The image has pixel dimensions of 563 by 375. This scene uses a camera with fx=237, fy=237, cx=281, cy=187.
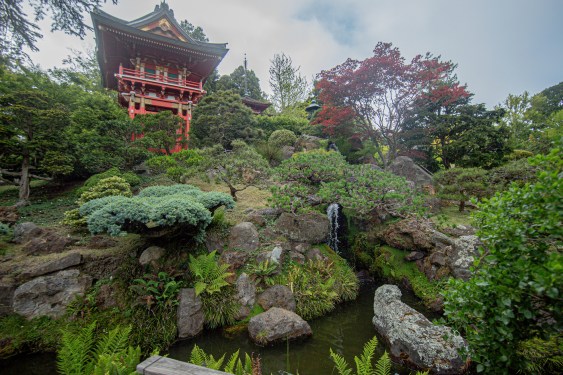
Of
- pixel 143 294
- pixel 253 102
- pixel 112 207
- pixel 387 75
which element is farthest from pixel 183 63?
pixel 143 294

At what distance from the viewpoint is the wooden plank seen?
174cm

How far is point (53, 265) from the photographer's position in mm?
5402

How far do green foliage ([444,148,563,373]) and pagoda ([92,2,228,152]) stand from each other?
47.4 ft

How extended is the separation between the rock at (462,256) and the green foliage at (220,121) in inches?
496

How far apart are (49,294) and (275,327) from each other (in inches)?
194

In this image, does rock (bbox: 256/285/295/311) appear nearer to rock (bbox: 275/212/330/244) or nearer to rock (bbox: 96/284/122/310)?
rock (bbox: 275/212/330/244)

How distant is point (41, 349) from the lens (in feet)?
15.0

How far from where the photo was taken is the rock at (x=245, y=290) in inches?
230

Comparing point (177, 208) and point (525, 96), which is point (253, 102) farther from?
point (525, 96)

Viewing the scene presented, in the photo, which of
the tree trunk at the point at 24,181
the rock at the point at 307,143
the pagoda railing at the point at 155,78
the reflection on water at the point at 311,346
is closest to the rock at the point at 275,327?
the reflection on water at the point at 311,346

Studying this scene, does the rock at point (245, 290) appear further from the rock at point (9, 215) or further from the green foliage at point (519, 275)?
the rock at point (9, 215)

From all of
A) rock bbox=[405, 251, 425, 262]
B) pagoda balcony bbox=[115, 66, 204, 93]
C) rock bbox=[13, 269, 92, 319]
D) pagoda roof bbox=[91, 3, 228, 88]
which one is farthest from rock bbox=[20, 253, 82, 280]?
pagoda roof bbox=[91, 3, 228, 88]

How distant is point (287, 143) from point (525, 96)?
2041 cm

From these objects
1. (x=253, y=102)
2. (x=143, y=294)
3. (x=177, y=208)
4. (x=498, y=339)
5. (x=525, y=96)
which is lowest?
(x=143, y=294)
